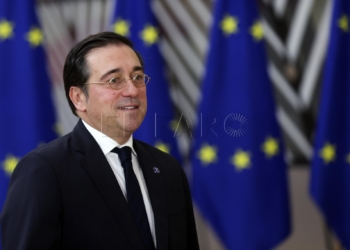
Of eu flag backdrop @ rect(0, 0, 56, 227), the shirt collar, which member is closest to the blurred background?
eu flag backdrop @ rect(0, 0, 56, 227)

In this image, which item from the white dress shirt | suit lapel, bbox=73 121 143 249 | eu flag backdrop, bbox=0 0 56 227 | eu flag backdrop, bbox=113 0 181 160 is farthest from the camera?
eu flag backdrop, bbox=113 0 181 160

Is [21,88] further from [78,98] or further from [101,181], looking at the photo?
[101,181]

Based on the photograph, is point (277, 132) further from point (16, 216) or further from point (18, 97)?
point (16, 216)

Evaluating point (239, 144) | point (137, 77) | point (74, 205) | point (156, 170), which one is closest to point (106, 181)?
point (74, 205)

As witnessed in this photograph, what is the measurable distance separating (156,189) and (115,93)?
0.32 metres

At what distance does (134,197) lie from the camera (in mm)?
1378

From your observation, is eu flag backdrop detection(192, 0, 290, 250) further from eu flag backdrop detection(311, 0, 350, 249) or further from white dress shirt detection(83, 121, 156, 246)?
white dress shirt detection(83, 121, 156, 246)

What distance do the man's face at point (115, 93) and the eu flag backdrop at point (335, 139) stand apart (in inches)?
80.5

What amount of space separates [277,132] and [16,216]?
227cm

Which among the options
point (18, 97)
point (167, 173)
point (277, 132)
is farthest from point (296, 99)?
point (167, 173)

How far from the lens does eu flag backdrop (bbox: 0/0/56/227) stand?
304cm

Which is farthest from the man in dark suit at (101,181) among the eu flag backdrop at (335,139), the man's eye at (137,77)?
the eu flag backdrop at (335,139)

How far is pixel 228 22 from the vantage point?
3.21 m

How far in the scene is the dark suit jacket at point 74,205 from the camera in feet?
3.95
